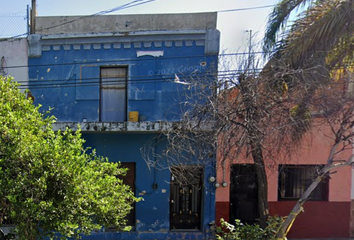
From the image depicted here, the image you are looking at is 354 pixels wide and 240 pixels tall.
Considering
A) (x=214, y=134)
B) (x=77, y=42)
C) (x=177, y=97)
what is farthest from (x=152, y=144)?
(x=77, y=42)

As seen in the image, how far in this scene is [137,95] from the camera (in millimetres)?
7664

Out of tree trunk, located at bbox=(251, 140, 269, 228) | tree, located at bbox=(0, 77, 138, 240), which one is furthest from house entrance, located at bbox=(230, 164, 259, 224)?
tree, located at bbox=(0, 77, 138, 240)

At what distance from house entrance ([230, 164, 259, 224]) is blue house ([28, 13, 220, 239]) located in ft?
2.38

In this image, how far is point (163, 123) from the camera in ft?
23.1

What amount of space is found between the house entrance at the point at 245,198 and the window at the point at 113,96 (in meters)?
3.91

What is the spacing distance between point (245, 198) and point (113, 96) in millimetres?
4937

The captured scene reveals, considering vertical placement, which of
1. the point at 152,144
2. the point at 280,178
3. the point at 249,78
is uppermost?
the point at 249,78

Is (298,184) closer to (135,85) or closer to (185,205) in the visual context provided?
(185,205)

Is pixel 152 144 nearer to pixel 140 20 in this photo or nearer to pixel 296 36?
pixel 140 20

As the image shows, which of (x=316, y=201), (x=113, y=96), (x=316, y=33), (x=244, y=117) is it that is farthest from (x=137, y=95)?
(x=316, y=201)

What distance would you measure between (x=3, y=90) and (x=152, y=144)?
4.31 meters

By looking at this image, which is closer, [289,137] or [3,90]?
[3,90]

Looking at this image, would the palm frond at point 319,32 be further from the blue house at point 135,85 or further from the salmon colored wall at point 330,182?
the salmon colored wall at point 330,182

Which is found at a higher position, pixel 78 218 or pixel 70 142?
pixel 70 142
